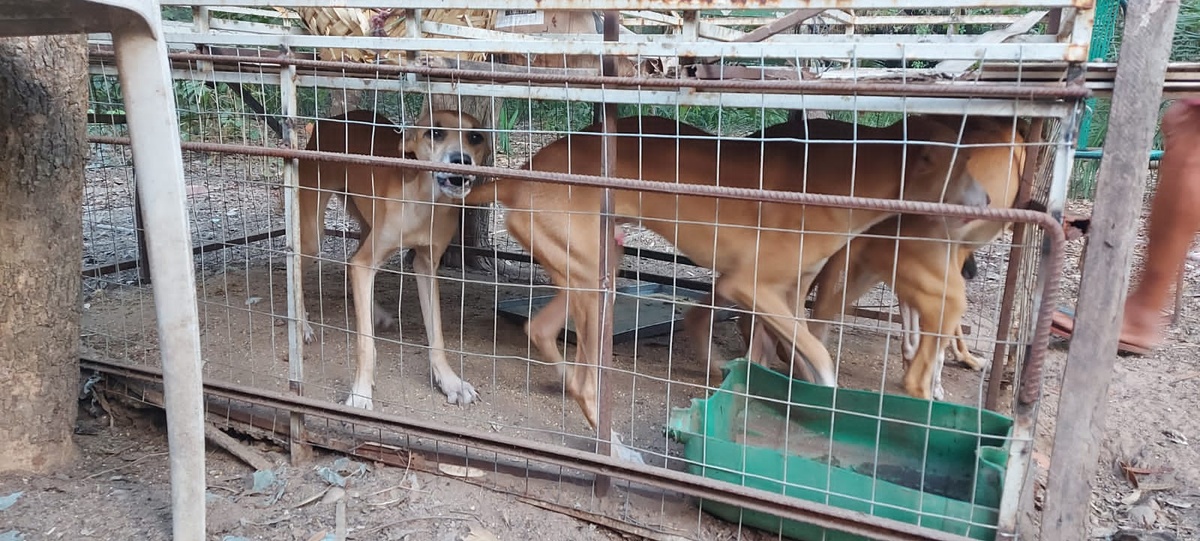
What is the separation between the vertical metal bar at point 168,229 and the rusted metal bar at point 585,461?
0.79m

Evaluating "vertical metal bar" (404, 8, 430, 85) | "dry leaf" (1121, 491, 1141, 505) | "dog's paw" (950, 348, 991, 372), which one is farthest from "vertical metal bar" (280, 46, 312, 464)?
"dog's paw" (950, 348, 991, 372)

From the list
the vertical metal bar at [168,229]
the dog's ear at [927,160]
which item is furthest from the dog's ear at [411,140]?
the dog's ear at [927,160]

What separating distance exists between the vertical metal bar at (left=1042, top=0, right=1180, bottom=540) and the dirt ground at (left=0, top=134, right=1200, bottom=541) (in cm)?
34

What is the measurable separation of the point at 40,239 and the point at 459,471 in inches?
71.6

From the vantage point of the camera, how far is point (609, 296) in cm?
302

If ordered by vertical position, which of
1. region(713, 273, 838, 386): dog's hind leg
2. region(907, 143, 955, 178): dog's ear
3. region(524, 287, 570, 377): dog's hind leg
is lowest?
region(524, 287, 570, 377): dog's hind leg

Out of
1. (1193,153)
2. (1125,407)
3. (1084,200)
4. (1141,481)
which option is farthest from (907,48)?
(1084,200)

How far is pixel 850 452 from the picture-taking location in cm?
342

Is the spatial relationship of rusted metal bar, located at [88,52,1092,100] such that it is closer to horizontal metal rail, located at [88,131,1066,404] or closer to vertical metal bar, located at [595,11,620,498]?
vertical metal bar, located at [595,11,620,498]

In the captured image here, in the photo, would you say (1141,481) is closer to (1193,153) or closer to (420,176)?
(1193,153)

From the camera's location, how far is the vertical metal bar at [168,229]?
6.84 feet

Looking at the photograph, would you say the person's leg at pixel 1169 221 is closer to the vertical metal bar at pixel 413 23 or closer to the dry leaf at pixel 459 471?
the dry leaf at pixel 459 471

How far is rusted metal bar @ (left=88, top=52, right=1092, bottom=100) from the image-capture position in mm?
2184

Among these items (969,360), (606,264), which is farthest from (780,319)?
(969,360)
